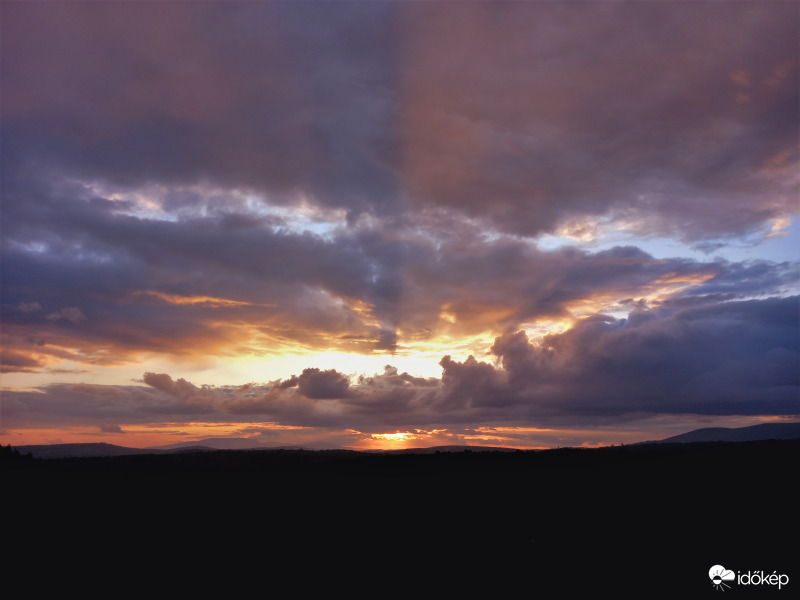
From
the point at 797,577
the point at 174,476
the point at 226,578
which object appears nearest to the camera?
the point at 797,577

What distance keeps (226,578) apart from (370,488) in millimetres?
21471

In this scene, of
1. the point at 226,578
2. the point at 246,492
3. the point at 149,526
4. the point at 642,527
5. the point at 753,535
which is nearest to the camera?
the point at 226,578

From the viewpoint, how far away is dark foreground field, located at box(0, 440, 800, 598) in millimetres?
28219

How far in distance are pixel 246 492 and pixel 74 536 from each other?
1422cm

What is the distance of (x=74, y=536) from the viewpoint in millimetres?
34500

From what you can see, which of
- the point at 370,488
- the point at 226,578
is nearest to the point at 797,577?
the point at 226,578

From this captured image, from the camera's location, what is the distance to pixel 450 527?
36.0 metres

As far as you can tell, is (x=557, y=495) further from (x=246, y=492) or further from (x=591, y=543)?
(x=246, y=492)

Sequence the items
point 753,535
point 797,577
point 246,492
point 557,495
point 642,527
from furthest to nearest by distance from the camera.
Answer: point 246,492 < point 557,495 < point 642,527 < point 753,535 < point 797,577

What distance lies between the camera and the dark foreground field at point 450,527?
1111 inches

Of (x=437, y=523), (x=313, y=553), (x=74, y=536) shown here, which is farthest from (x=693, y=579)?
(x=74, y=536)

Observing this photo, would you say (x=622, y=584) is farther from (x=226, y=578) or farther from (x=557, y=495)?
(x=226, y=578)

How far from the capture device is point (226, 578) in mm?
27984

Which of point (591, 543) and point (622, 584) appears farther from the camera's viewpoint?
point (591, 543)
